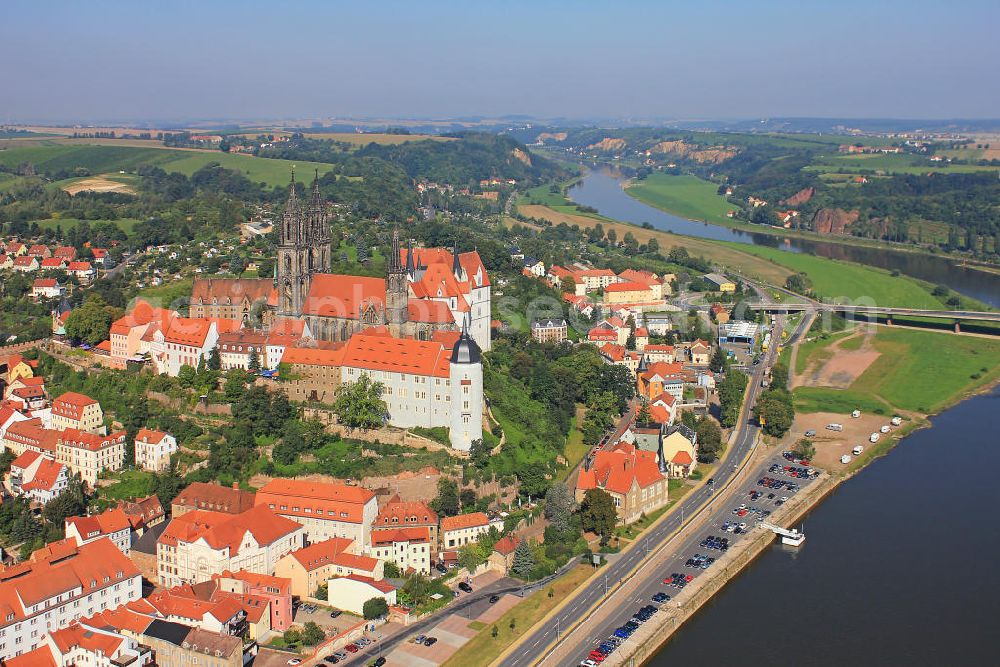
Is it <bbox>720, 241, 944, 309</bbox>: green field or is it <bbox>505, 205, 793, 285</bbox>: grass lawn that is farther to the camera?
<bbox>505, 205, 793, 285</bbox>: grass lawn

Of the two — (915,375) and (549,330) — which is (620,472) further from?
(915,375)

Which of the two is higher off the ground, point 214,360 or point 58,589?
point 214,360

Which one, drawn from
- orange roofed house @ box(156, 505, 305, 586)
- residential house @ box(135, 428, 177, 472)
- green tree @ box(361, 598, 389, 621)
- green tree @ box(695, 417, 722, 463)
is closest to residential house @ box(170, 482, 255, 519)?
orange roofed house @ box(156, 505, 305, 586)

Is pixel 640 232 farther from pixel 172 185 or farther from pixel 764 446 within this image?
pixel 764 446

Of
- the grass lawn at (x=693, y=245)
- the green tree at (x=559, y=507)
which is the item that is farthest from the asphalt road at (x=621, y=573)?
the grass lawn at (x=693, y=245)

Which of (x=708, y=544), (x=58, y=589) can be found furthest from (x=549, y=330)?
(x=58, y=589)

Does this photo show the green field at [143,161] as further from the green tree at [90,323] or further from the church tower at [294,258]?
the church tower at [294,258]

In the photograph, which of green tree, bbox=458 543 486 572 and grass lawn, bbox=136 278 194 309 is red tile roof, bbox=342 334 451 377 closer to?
green tree, bbox=458 543 486 572
